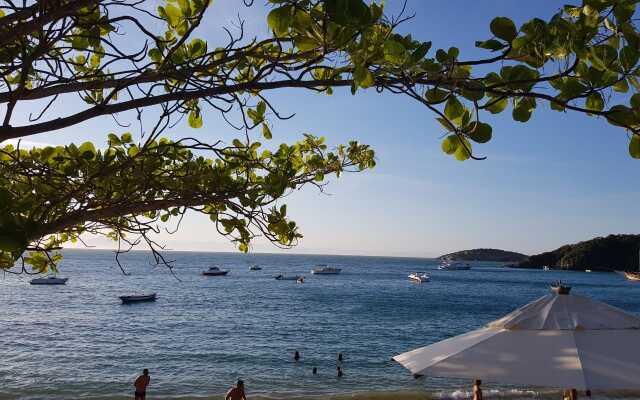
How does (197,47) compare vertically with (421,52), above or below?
above

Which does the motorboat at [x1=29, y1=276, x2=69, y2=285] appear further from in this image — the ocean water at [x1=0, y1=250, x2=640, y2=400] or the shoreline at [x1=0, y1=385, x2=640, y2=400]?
the shoreline at [x1=0, y1=385, x2=640, y2=400]

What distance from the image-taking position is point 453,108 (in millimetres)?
1681

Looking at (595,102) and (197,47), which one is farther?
(197,47)

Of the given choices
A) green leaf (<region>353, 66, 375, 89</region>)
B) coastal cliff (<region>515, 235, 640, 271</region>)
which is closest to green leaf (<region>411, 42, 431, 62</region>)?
green leaf (<region>353, 66, 375, 89</region>)

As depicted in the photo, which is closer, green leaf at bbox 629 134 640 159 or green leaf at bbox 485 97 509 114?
green leaf at bbox 629 134 640 159

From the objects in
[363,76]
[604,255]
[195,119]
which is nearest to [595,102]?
[363,76]

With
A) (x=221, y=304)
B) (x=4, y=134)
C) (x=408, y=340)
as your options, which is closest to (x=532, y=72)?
(x=4, y=134)

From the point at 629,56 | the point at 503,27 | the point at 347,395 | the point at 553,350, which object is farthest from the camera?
the point at 347,395

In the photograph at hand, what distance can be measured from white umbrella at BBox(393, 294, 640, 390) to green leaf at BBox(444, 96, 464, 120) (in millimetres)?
4085

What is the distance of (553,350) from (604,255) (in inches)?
6400

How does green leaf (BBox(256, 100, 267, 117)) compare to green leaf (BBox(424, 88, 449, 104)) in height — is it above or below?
above

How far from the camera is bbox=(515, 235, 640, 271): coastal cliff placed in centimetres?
13975

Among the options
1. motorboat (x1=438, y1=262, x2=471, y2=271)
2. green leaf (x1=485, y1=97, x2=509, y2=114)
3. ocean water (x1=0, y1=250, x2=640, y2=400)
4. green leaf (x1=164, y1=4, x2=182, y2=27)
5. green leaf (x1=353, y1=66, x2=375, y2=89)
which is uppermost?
green leaf (x1=164, y1=4, x2=182, y2=27)

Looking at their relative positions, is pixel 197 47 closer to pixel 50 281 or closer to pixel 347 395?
pixel 347 395
